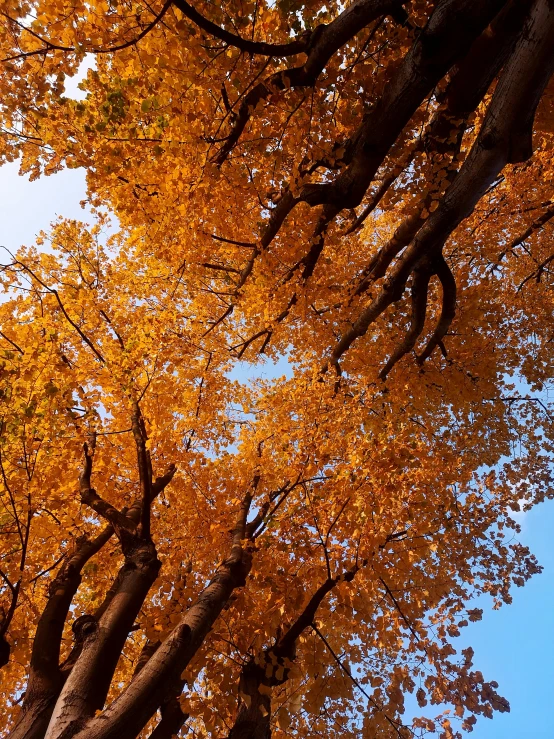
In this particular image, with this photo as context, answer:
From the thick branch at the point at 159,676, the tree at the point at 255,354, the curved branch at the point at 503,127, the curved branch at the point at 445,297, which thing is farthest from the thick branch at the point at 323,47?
the thick branch at the point at 159,676

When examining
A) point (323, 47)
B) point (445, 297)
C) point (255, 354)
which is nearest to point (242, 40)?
point (323, 47)

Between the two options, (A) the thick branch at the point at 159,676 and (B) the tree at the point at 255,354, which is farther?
(B) the tree at the point at 255,354

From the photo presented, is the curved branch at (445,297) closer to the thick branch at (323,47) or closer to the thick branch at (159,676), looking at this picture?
the thick branch at (323,47)

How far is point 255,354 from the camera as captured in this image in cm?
842

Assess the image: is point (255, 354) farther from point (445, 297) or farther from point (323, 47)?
point (323, 47)

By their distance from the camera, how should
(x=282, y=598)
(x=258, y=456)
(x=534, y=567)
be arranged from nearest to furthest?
(x=282, y=598) < (x=258, y=456) < (x=534, y=567)

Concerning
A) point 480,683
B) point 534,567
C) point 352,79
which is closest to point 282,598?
point 480,683

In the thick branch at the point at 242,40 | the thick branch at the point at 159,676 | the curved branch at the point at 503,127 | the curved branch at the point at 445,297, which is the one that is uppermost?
the curved branch at the point at 445,297

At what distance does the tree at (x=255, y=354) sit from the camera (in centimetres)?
339

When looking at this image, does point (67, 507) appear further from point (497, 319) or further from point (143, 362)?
point (497, 319)

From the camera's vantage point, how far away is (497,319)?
8062mm

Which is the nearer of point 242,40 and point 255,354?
point 242,40

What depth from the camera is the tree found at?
11.1ft

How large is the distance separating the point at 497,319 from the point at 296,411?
4.82 meters
